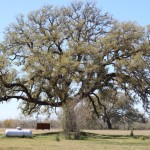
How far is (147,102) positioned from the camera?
44.2 meters

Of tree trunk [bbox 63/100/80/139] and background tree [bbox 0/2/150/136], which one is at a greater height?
background tree [bbox 0/2/150/136]

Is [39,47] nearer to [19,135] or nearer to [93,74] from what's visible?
[93,74]

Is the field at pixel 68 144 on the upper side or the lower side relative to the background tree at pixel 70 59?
lower

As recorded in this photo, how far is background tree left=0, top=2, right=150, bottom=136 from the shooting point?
39125mm

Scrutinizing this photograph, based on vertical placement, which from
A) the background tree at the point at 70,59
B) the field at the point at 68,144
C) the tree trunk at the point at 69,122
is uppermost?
the background tree at the point at 70,59

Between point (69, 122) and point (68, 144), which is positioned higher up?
point (69, 122)

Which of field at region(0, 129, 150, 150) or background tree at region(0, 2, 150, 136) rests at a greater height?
background tree at region(0, 2, 150, 136)

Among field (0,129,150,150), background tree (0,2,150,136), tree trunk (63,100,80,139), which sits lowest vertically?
field (0,129,150,150)

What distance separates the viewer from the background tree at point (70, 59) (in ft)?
128

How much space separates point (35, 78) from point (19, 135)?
22.9ft

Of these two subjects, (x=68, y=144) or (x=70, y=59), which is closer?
(x=68, y=144)

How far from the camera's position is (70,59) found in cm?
3966

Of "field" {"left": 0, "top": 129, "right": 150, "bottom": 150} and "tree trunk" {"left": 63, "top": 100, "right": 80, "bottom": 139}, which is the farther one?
"tree trunk" {"left": 63, "top": 100, "right": 80, "bottom": 139}

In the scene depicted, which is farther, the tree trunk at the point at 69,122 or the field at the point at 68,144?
the tree trunk at the point at 69,122
